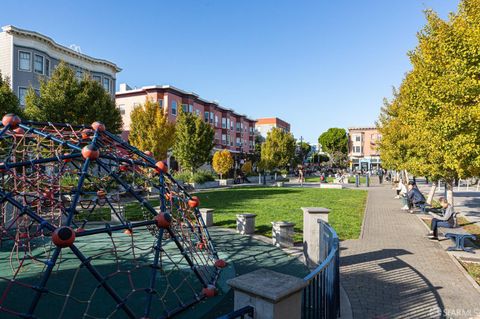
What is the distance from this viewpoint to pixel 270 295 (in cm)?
294

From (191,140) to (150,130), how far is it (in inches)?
181

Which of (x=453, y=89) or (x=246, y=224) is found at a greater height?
(x=453, y=89)

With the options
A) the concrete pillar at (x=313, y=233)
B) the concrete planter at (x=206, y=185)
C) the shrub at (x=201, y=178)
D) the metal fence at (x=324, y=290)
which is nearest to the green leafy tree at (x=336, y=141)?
the concrete planter at (x=206, y=185)

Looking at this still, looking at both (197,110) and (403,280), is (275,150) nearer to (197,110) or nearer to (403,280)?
(197,110)

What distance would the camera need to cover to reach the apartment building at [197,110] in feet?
143

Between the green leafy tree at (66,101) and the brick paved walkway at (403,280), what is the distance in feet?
62.8

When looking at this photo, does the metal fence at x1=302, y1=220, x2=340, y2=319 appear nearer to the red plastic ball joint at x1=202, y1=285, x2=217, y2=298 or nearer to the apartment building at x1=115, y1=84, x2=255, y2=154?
the red plastic ball joint at x1=202, y1=285, x2=217, y2=298

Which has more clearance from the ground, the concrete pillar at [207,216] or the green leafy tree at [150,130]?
the green leafy tree at [150,130]

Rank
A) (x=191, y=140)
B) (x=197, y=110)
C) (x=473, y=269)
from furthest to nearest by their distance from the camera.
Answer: (x=197, y=110)
(x=191, y=140)
(x=473, y=269)

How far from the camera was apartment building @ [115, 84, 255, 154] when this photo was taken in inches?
1719

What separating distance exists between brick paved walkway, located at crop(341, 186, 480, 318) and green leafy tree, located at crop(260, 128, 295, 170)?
34.6 m

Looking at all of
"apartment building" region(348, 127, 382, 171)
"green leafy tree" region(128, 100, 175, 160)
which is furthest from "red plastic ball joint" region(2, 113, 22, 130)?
"apartment building" region(348, 127, 382, 171)

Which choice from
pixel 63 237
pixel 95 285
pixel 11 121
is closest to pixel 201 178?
pixel 95 285

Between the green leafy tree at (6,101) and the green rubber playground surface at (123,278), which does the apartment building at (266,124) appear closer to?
the green leafy tree at (6,101)
